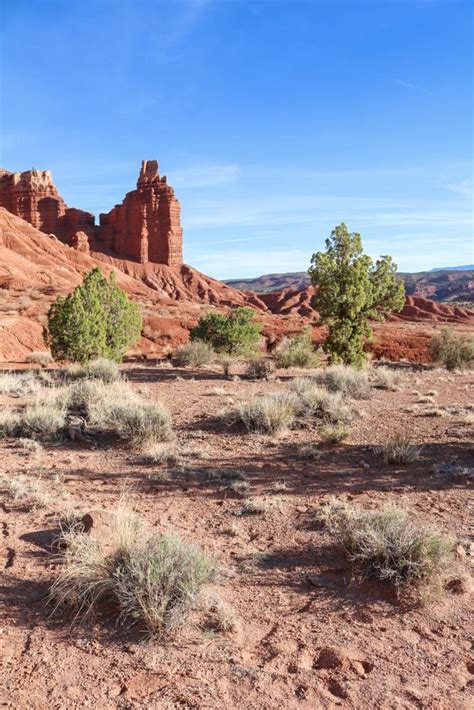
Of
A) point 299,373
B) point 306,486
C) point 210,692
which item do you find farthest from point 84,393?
point 299,373

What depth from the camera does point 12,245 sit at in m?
52.6

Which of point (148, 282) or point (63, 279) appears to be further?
point (148, 282)

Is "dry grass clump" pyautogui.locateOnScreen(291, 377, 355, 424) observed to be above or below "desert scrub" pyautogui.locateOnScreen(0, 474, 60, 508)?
above

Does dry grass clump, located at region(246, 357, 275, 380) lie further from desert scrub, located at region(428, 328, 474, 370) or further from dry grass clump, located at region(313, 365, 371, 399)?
desert scrub, located at region(428, 328, 474, 370)

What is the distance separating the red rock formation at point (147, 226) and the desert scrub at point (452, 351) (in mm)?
59287

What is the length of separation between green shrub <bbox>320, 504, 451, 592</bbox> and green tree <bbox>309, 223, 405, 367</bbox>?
12.9 metres

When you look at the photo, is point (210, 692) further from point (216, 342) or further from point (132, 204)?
point (132, 204)

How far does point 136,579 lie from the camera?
3.99m

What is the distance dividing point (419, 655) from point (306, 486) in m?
3.27

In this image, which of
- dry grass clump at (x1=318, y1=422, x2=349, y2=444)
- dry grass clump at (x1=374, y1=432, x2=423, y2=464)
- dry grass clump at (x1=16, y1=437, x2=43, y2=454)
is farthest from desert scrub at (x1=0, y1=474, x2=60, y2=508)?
dry grass clump at (x1=374, y1=432, x2=423, y2=464)

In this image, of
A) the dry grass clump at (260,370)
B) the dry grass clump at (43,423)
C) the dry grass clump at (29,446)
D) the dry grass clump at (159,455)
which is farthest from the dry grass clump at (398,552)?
the dry grass clump at (260,370)

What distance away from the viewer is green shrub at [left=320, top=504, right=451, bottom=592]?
434 centimetres

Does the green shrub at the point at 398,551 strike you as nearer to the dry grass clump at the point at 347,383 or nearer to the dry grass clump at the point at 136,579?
the dry grass clump at the point at 136,579

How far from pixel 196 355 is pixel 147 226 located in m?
63.8
